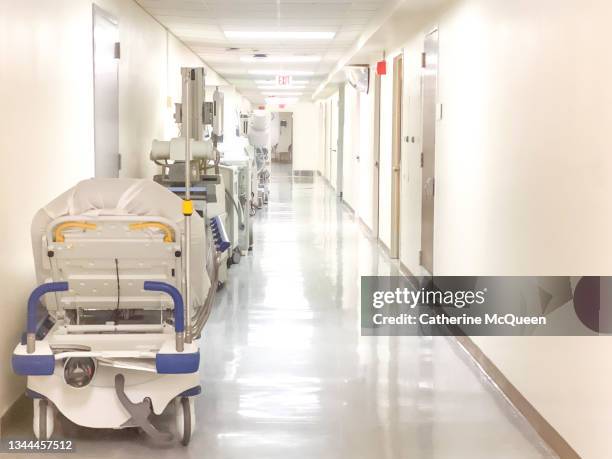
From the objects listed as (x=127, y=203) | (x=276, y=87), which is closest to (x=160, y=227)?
(x=127, y=203)

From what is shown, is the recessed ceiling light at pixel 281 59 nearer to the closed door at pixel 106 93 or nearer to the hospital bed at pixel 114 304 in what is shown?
the closed door at pixel 106 93

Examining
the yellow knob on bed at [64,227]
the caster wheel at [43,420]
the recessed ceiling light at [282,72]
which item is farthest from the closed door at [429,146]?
the recessed ceiling light at [282,72]

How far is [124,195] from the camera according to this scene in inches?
151

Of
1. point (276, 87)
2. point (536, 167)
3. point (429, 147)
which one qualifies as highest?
point (276, 87)

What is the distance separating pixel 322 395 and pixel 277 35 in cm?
633

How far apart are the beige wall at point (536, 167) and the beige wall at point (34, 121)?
2.56m

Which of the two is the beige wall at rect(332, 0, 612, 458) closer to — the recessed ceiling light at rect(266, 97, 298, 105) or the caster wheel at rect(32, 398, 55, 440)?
the caster wheel at rect(32, 398, 55, 440)

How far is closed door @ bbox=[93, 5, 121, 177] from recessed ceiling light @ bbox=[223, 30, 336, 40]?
3.13 m

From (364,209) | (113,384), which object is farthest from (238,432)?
(364,209)

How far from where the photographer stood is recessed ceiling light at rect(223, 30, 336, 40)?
962 centimetres

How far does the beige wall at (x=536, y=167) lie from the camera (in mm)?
3244

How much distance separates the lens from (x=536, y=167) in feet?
13.3

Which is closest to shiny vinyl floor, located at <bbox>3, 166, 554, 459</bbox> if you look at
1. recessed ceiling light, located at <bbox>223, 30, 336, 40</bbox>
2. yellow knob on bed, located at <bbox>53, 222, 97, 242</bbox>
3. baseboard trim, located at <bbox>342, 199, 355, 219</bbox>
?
yellow knob on bed, located at <bbox>53, 222, 97, 242</bbox>

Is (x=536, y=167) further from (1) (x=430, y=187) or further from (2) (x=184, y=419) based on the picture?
(1) (x=430, y=187)
